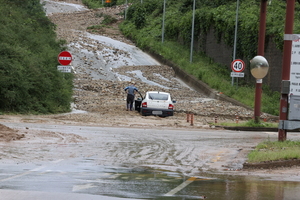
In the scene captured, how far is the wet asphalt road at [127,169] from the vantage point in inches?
350

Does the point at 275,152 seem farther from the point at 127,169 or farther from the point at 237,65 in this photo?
the point at 237,65

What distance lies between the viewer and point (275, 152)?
13461 millimetres

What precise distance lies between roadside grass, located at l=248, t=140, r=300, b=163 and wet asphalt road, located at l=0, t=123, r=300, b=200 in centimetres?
51

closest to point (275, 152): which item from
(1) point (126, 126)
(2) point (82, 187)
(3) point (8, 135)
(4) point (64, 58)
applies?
(2) point (82, 187)

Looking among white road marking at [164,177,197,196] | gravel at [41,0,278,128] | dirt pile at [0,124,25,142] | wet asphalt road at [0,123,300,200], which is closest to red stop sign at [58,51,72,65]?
gravel at [41,0,278,128]

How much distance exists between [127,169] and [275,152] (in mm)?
3825

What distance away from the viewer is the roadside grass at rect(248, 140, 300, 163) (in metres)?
12.7

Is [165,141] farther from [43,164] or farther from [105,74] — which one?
[105,74]

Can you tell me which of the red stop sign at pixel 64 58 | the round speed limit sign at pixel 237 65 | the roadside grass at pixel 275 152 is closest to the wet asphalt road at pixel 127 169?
the roadside grass at pixel 275 152

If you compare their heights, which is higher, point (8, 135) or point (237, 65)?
point (237, 65)

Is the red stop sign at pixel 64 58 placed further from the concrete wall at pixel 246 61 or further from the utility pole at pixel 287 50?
the concrete wall at pixel 246 61

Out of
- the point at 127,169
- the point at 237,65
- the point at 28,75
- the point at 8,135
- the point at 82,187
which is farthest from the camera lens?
the point at 237,65

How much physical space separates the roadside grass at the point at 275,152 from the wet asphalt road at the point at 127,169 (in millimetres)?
507

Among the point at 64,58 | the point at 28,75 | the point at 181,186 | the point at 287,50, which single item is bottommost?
the point at 181,186
